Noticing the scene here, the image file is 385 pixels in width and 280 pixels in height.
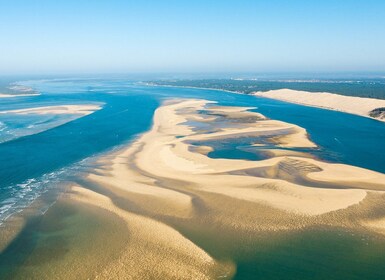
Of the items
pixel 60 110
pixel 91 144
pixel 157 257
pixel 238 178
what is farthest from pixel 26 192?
pixel 60 110

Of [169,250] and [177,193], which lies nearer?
[169,250]

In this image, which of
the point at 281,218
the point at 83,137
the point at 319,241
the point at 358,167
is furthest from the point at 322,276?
the point at 83,137

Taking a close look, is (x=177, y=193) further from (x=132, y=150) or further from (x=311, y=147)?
(x=311, y=147)

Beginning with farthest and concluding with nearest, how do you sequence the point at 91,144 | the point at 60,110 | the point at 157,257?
the point at 60,110 → the point at 91,144 → the point at 157,257

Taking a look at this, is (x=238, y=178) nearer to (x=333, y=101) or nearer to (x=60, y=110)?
(x=60, y=110)

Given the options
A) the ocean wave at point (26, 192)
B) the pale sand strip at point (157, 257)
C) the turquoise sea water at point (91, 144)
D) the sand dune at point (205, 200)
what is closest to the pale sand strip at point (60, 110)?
the turquoise sea water at point (91, 144)
